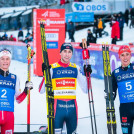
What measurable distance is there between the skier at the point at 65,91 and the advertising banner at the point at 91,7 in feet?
80.0

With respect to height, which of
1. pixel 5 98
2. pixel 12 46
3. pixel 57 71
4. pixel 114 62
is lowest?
pixel 5 98

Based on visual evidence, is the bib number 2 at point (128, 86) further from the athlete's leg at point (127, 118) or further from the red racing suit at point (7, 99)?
the red racing suit at point (7, 99)

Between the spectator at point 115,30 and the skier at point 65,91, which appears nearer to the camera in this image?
the skier at point 65,91

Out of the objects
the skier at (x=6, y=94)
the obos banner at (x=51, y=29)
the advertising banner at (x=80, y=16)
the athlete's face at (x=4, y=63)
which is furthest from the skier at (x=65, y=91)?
the advertising banner at (x=80, y=16)

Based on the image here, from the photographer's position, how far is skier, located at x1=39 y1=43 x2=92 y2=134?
504cm

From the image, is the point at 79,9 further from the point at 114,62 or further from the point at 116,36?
the point at 114,62

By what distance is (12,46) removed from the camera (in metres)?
24.0

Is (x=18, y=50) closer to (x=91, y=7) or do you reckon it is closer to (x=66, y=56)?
(x=91, y=7)

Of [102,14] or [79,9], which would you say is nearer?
[79,9]

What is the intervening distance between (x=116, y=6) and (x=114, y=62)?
19327 mm

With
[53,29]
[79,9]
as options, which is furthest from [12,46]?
[53,29]

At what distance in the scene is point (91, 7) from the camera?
1177 inches

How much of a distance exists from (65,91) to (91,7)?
25.5 metres

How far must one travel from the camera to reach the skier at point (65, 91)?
5039 mm
